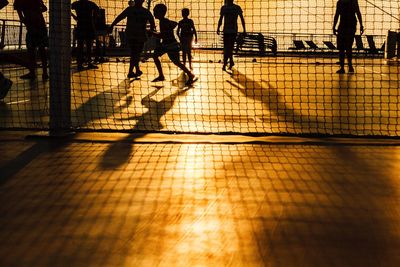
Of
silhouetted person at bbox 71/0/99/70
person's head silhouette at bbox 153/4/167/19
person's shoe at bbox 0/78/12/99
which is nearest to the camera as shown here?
person's shoe at bbox 0/78/12/99

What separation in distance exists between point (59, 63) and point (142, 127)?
0.82m

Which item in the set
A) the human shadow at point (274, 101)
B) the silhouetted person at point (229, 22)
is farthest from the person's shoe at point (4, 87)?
the silhouetted person at point (229, 22)

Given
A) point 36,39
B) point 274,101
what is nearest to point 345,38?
point 274,101

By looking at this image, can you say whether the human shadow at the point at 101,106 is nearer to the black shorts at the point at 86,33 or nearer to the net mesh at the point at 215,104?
the net mesh at the point at 215,104

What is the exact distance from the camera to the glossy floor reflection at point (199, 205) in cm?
237

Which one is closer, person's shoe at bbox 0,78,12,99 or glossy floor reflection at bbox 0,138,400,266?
glossy floor reflection at bbox 0,138,400,266

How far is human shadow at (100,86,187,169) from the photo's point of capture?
13.1 feet

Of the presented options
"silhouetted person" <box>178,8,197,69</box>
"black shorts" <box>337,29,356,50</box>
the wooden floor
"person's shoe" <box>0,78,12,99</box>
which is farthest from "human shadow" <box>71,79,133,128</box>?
"black shorts" <box>337,29,356,50</box>

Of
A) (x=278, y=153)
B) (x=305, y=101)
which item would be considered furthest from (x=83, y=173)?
(x=305, y=101)

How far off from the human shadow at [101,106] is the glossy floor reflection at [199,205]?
1241 mm

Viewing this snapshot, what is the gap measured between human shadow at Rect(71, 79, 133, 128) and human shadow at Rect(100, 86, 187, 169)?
0.81 ft

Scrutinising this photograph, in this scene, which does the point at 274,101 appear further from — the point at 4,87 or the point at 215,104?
the point at 4,87

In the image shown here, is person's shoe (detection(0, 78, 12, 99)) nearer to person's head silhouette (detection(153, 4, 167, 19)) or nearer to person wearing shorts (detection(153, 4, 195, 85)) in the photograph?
person wearing shorts (detection(153, 4, 195, 85))

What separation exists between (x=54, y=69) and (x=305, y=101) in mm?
3055
